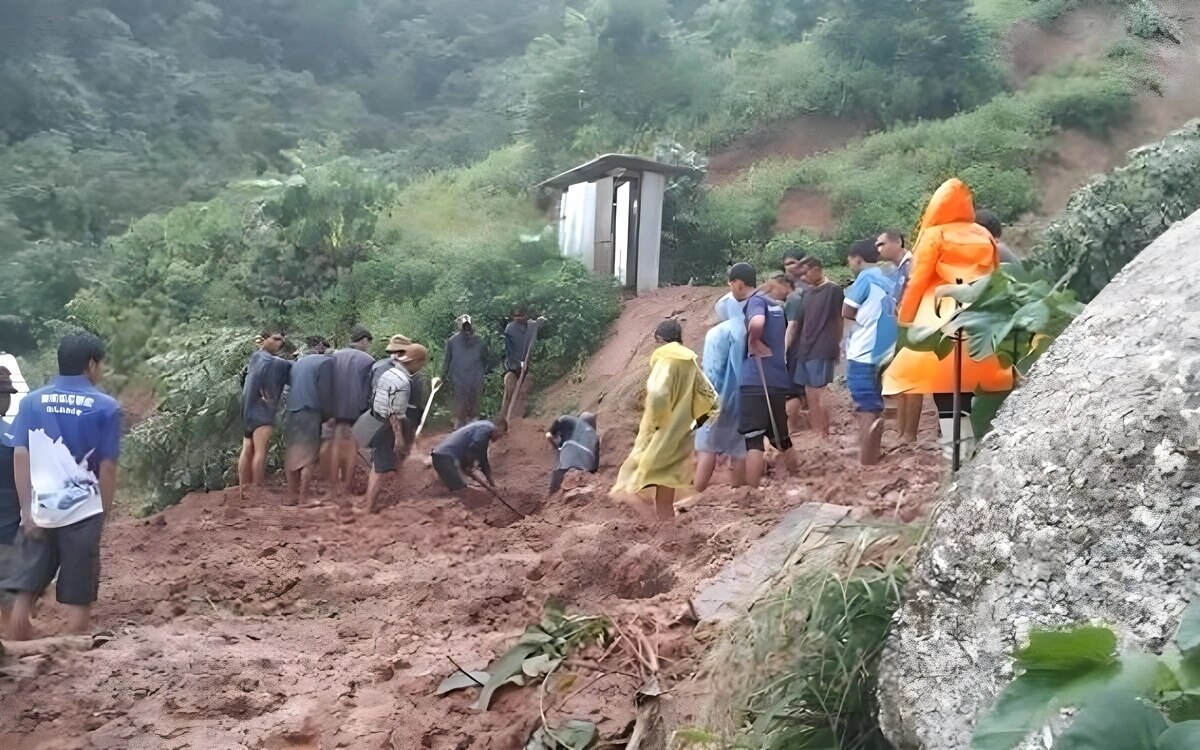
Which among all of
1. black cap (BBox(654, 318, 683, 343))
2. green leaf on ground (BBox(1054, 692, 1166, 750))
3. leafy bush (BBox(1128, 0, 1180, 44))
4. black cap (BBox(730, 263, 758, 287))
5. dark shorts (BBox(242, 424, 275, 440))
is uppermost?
leafy bush (BBox(1128, 0, 1180, 44))

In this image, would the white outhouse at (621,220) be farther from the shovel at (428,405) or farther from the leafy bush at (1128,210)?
the leafy bush at (1128,210)

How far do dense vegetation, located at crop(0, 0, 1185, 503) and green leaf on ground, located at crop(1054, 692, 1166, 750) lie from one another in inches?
302

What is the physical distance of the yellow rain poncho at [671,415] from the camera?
4.64m

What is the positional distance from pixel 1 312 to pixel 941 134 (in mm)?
10386

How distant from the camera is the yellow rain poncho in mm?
4645

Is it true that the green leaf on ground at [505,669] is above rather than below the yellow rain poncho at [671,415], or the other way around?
below

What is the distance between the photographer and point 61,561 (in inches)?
156

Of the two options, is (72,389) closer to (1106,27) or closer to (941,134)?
(941,134)

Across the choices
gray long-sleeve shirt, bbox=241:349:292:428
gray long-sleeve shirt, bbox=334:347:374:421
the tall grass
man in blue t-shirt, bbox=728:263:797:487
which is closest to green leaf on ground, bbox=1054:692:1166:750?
the tall grass

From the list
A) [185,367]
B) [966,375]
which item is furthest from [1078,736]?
[185,367]

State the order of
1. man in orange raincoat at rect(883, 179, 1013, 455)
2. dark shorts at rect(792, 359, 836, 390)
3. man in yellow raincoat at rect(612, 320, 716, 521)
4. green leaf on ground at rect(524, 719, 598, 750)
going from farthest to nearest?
dark shorts at rect(792, 359, 836, 390) < man in yellow raincoat at rect(612, 320, 716, 521) < man in orange raincoat at rect(883, 179, 1013, 455) < green leaf on ground at rect(524, 719, 598, 750)

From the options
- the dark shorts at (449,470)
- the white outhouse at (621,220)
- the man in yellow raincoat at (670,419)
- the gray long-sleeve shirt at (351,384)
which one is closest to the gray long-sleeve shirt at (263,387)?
the gray long-sleeve shirt at (351,384)

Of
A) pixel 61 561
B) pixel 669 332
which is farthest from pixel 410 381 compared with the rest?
pixel 61 561

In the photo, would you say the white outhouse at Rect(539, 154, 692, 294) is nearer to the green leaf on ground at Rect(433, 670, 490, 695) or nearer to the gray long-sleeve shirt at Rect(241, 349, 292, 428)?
the gray long-sleeve shirt at Rect(241, 349, 292, 428)
